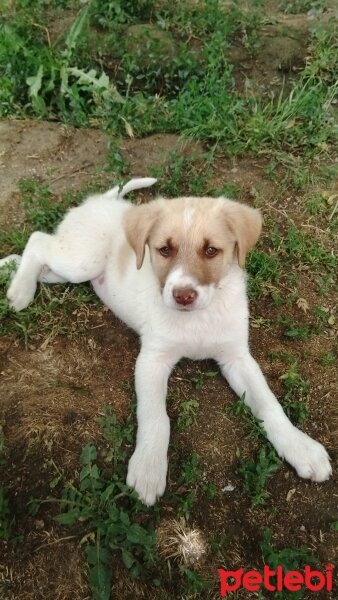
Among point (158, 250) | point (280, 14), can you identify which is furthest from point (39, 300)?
point (280, 14)

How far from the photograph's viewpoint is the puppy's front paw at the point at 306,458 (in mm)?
2973

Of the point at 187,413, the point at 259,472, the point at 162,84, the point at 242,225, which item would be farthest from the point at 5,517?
the point at 162,84

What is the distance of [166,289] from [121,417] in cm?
94

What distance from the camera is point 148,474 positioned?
284 cm

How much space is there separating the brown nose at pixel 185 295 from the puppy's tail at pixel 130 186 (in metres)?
1.57

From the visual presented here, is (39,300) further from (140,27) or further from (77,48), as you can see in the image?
(140,27)

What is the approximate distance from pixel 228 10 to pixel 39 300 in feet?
13.6

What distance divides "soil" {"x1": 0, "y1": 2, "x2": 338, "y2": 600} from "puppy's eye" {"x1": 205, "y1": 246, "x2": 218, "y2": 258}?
919mm

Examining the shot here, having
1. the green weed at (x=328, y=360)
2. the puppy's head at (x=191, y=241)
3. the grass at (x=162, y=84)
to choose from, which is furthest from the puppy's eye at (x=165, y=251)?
the grass at (x=162, y=84)

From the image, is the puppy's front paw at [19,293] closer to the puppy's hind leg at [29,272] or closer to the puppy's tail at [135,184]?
the puppy's hind leg at [29,272]

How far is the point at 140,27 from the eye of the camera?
5.48 meters


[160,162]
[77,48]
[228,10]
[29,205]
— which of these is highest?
[228,10]

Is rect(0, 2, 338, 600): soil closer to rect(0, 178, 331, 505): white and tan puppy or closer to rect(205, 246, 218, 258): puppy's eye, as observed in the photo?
rect(0, 178, 331, 505): white and tan puppy

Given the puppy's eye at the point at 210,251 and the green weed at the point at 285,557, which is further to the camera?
the puppy's eye at the point at 210,251
